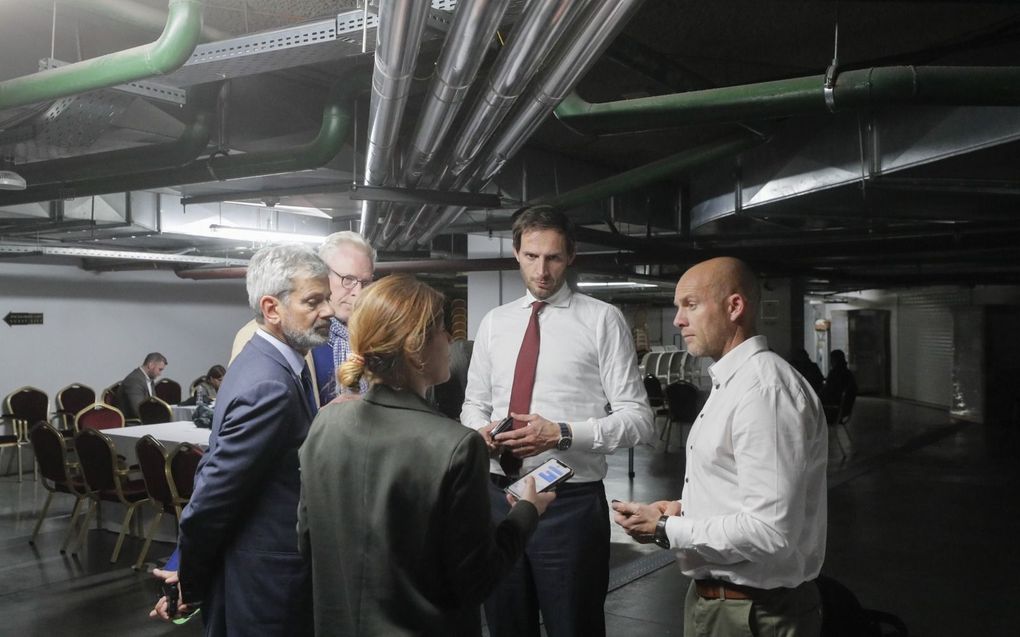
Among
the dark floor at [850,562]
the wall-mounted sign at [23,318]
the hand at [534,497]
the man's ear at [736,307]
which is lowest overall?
the dark floor at [850,562]

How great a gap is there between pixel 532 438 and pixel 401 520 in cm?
67

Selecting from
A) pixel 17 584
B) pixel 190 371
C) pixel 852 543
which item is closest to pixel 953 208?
pixel 852 543

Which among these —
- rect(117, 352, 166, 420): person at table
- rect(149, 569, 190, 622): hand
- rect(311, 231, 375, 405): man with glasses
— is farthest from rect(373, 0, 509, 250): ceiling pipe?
rect(117, 352, 166, 420): person at table

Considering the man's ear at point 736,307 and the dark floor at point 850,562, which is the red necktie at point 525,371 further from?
the dark floor at point 850,562

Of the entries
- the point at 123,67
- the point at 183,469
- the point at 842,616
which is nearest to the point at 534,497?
the point at 842,616

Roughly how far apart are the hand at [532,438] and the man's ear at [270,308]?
631 millimetres

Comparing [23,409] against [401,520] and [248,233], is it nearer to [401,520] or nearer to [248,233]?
[248,233]

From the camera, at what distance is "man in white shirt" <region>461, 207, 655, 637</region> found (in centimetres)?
199

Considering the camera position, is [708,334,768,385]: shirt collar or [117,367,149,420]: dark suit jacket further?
[117,367,149,420]: dark suit jacket

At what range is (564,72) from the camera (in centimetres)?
261

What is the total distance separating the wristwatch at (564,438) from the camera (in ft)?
6.52

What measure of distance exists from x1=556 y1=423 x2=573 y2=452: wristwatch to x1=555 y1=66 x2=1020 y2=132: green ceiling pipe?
5.96ft

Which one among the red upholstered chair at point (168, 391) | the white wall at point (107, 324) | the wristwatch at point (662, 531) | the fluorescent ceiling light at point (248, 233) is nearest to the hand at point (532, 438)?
the wristwatch at point (662, 531)

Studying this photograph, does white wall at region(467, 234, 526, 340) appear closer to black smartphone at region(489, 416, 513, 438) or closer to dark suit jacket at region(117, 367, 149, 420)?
dark suit jacket at region(117, 367, 149, 420)
